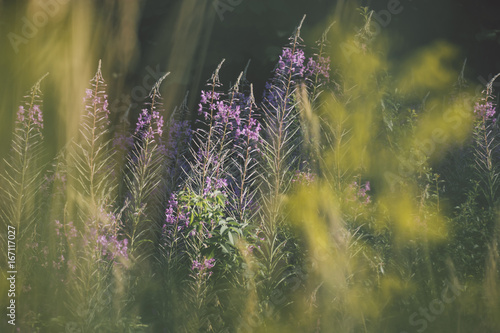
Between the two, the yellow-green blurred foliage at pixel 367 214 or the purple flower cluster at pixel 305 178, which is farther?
the purple flower cluster at pixel 305 178

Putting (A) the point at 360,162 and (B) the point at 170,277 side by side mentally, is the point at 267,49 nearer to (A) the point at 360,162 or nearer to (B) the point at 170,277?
(A) the point at 360,162

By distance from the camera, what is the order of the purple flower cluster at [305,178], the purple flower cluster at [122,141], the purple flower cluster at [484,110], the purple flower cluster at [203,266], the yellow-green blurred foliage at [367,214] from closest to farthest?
1. the purple flower cluster at [203,266]
2. the yellow-green blurred foliage at [367,214]
3. the purple flower cluster at [305,178]
4. the purple flower cluster at [484,110]
5. the purple flower cluster at [122,141]

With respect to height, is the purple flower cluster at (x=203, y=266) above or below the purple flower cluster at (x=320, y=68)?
below

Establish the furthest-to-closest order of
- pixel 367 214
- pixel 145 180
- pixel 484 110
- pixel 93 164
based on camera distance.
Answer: pixel 484 110 → pixel 367 214 → pixel 145 180 → pixel 93 164

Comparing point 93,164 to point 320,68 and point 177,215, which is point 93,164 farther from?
point 320,68

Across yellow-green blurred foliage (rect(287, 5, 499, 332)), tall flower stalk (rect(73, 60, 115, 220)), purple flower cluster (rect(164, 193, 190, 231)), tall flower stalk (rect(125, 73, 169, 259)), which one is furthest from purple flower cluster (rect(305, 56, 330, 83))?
tall flower stalk (rect(73, 60, 115, 220))

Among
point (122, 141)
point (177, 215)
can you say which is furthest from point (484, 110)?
point (122, 141)

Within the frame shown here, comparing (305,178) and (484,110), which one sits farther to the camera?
(484,110)

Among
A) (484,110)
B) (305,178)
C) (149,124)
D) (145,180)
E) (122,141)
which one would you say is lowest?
(145,180)

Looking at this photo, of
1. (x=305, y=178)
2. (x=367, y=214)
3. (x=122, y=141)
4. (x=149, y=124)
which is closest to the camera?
(x=149, y=124)

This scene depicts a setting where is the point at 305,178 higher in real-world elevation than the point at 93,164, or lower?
higher

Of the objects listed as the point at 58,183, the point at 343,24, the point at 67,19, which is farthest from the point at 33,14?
the point at 343,24

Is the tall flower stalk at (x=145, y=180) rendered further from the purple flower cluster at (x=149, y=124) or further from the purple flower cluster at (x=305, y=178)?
the purple flower cluster at (x=305, y=178)

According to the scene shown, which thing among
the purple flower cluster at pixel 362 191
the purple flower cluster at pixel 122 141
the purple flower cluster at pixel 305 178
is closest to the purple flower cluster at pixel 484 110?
the purple flower cluster at pixel 362 191
